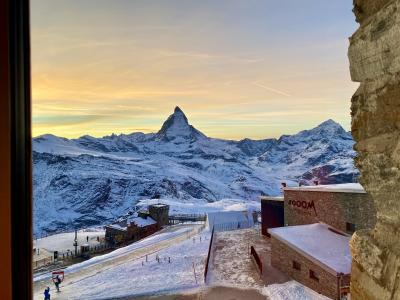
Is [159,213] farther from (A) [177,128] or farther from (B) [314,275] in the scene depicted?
(A) [177,128]

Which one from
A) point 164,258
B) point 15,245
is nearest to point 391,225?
point 15,245

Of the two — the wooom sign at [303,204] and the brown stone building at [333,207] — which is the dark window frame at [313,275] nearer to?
the brown stone building at [333,207]

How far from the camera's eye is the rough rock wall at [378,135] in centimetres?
76

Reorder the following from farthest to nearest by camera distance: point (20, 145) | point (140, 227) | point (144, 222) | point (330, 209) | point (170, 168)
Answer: point (170, 168), point (144, 222), point (140, 227), point (330, 209), point (20, 145)

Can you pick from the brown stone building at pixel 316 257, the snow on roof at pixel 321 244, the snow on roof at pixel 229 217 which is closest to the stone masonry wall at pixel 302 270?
the brown stone building at pixel 316 257

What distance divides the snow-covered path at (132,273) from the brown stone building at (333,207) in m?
3.31

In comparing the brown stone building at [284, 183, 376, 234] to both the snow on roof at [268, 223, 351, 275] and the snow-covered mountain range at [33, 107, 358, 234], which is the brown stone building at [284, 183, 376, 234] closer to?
the snow on roof at [268, 223, 351, 275]

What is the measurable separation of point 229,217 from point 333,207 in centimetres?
1032

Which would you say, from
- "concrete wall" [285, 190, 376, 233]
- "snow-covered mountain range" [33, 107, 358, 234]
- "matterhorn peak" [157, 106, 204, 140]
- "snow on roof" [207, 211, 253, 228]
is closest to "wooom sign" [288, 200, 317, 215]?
"concrete wall" [285, 190, 376, 233]

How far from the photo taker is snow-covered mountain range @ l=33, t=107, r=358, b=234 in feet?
169

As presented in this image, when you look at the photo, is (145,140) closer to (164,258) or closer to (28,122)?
(164,258)

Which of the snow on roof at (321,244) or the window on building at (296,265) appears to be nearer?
the snow on roof at (321,244)

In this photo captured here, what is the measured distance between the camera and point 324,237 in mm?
9383

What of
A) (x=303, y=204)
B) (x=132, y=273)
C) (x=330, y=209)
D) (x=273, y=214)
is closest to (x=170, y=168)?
(x=273, y=214)
